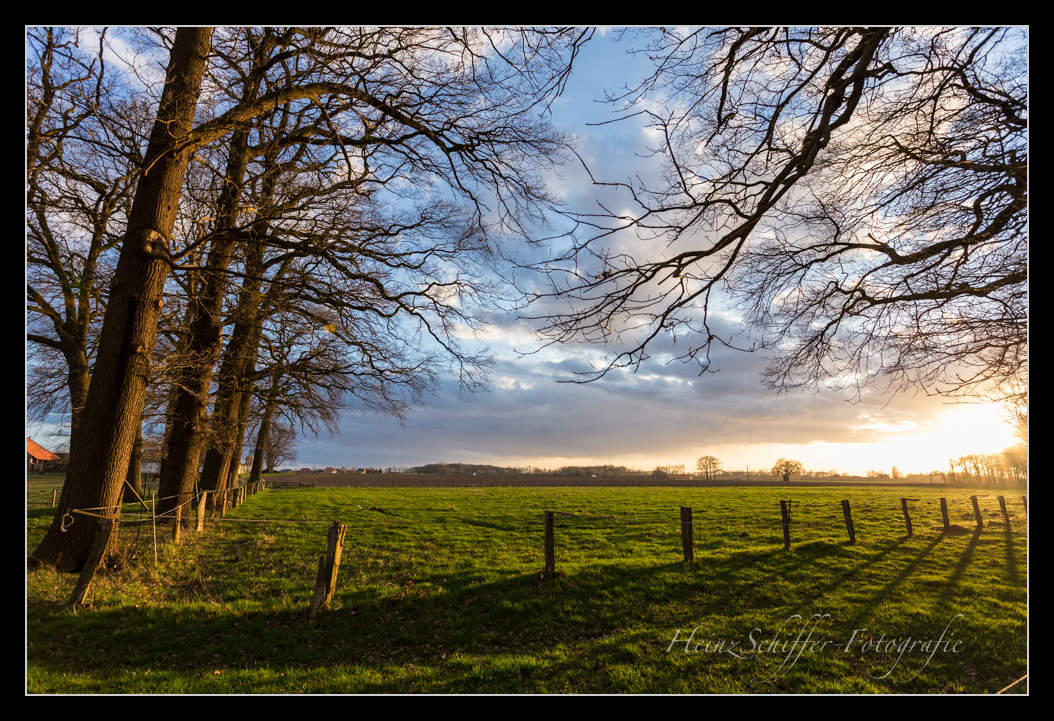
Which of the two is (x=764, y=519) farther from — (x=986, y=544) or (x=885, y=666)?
(x=885, y=666)

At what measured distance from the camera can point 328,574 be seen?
809 cm

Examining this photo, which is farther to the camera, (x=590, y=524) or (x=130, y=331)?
(x=590, y=524)

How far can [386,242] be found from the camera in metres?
11.0

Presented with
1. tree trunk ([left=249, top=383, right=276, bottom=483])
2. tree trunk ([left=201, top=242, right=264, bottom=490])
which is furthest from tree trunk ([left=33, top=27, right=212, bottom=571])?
tree trunk ([left=249, top=383, right=276, bottom=483])

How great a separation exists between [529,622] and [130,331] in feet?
26.1

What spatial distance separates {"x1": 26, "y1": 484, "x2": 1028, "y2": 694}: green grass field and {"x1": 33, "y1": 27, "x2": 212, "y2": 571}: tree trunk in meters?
1.15

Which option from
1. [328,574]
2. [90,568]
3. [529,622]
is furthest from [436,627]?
[90,568]

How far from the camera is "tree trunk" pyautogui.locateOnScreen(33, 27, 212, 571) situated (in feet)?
26.8

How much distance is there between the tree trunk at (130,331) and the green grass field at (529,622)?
115 cm

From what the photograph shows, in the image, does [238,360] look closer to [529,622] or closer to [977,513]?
[529,622]

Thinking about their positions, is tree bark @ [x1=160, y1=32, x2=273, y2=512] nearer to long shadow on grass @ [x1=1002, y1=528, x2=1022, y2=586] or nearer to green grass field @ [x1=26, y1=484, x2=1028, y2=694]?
green grass field @ [x1=26, y1=484, x2=1028, y2=694]

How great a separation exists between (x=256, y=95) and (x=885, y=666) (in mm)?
13334

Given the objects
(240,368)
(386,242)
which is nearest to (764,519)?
(386,242)
